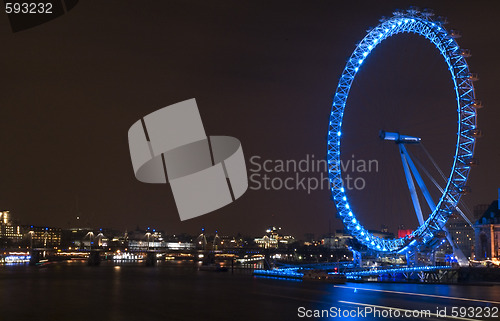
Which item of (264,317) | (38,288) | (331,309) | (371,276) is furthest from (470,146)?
(38,288)

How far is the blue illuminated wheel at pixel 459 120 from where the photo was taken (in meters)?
62.5

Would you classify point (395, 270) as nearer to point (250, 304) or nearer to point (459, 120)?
point (459, 120)

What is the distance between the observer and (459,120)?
62469 mm

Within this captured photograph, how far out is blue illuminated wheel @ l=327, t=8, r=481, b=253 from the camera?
62.5 metres

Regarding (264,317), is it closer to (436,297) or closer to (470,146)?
(436,297)

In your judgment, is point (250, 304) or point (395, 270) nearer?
point (250, 304)

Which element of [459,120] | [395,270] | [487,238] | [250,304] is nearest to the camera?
[250,304]

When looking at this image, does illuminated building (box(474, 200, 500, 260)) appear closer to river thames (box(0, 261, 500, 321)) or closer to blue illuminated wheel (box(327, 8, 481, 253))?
blue illuminated wheel (box(327, 8, 481, 253))

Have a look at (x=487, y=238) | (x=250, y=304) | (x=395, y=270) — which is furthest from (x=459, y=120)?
(x=487, y=238)

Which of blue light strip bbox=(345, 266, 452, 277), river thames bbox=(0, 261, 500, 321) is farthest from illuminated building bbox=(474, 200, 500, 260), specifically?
river thames bbox=(0, 261, 500, 321)

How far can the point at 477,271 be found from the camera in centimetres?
7269

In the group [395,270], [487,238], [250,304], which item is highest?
[487,238]

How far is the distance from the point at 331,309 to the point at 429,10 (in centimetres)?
3968

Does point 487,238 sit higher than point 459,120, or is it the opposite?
point 459,120
